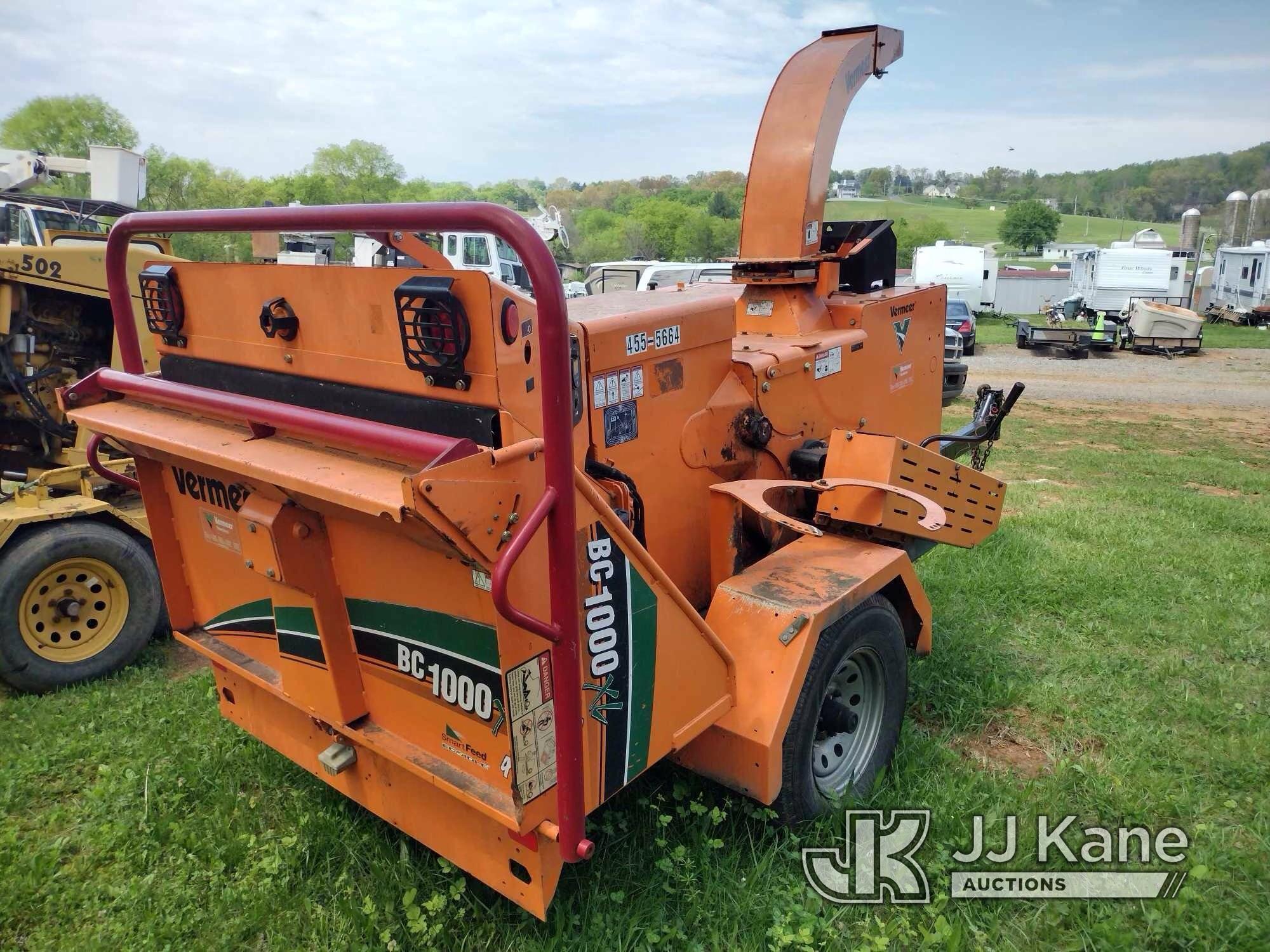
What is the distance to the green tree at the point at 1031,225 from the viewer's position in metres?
73.9

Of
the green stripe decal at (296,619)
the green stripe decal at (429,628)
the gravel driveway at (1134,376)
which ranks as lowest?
the gravel driveway at (1134,376)

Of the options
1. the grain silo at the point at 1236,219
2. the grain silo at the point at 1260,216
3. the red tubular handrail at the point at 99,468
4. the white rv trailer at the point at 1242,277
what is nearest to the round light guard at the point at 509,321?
the red tubular handrail at the point at 99,468

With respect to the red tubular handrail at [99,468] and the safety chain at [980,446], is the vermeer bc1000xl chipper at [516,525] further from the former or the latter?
the safety chain at [980,446]

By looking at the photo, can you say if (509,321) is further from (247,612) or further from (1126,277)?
(1126,277)

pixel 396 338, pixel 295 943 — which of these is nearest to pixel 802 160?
pixel 396 338

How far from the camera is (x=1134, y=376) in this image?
17.9m

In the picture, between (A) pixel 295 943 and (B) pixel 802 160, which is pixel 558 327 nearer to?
(A) pixel 295 943

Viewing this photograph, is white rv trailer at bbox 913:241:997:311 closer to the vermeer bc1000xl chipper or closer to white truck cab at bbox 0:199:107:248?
white truck cab at bbox 0:199:107:248

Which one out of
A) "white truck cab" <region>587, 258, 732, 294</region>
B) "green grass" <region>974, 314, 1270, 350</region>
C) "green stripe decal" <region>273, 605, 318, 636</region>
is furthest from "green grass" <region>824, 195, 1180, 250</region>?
"green stripe decal" <region>273, 605, 318, 636</region>

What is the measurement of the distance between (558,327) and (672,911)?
2.06 m

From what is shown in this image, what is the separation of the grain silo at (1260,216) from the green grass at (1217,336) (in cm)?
2714

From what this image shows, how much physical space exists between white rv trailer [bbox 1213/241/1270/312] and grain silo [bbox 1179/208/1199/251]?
1560 centimetres

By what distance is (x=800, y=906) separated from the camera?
9.12 feet

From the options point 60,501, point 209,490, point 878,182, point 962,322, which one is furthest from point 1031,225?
point 209,490
